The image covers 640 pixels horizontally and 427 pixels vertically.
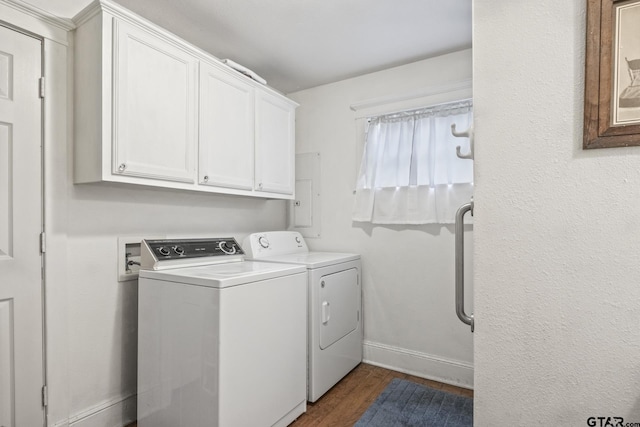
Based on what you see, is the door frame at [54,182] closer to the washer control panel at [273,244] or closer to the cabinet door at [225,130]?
the cabinet door at [225,130]

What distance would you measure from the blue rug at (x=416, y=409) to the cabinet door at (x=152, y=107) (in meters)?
1.89

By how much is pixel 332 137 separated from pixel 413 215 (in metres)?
1.06

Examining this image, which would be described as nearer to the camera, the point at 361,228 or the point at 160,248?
the point at 160,248

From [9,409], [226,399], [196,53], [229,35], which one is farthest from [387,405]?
[229,35]

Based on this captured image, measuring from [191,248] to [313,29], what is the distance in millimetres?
1671

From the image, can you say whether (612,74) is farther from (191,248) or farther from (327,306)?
(191,248)

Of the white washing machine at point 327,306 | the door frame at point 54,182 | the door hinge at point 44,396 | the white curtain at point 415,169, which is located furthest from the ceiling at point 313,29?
the door hinge at point 44,396

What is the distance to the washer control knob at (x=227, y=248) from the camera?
2.36 metres

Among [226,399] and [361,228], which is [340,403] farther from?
[361,228]

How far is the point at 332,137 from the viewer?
3.08 m

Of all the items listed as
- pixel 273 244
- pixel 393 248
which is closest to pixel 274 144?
pixel 273 244

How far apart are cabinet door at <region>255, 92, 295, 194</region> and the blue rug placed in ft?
5.67

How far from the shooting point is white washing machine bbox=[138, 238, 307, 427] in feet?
5.12

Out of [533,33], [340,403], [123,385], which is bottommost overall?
[340,403]
